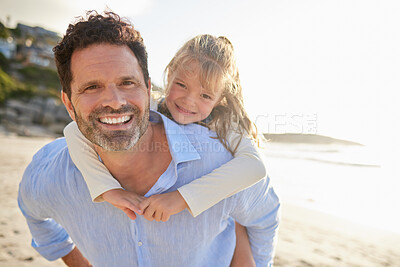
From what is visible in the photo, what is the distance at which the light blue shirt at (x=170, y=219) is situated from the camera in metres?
1.73

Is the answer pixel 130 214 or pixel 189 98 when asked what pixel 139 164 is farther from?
pixel 189 98

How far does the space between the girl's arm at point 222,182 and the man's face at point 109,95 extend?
456 mm

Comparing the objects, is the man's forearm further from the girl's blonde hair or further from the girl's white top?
the girl's blonde hair

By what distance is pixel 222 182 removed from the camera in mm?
1709

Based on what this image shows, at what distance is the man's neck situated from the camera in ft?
6.07

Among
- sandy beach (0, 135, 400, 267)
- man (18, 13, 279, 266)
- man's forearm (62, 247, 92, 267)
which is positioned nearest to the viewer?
man (18, 13, 279, 266)

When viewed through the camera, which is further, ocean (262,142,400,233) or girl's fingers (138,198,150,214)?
ocean (262,142,400,233)

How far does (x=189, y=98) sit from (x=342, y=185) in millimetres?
7260

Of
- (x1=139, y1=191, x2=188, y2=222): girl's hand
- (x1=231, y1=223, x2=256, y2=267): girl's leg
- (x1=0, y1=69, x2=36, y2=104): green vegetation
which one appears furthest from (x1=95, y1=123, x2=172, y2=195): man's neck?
(x1=0, y1=69, x2=36, y2=104): green vegetation

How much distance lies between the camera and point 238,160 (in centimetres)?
188

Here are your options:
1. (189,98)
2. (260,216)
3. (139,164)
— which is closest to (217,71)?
(189,98)

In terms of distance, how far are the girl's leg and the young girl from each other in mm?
447

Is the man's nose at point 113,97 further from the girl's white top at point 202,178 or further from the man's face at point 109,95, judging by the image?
the girl's white top at point 202,178

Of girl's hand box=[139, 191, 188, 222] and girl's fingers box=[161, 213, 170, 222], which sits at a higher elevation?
girl's hand box=[139, 191, 188, 222]
